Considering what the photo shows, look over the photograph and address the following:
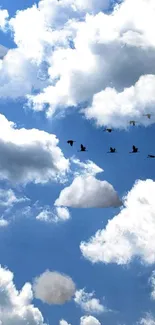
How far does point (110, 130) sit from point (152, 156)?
47.0ft

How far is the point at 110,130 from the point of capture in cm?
12050

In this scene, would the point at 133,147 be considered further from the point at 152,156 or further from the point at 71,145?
the point at 71,145

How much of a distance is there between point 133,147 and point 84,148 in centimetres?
1330

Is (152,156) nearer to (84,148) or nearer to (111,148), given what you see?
(111,148)

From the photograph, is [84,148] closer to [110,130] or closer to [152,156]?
[110,130]

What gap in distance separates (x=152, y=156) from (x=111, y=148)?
11.1m

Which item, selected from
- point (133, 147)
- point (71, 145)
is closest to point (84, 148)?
point (71, 145)

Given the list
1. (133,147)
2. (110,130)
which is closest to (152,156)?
(133,147)

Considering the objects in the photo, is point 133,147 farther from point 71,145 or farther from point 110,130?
point 71,145

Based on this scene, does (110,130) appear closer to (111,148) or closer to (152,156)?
(111,148)

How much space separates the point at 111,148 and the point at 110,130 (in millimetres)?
6641

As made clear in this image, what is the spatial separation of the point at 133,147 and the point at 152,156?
5593 mm

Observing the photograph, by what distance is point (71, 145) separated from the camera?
399 ft

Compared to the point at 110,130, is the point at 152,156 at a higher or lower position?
lower
